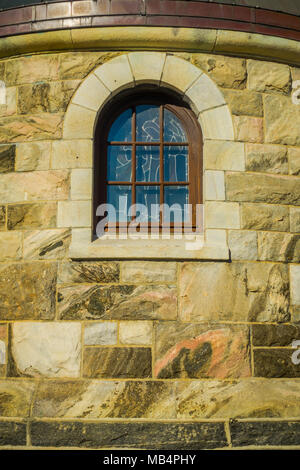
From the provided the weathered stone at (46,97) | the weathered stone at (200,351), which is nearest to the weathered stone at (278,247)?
the weathered stone at (200,351)

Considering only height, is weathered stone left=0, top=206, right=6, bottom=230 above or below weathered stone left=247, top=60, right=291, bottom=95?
below

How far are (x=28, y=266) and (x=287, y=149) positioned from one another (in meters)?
2.62

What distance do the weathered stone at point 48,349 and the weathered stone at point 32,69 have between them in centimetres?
228

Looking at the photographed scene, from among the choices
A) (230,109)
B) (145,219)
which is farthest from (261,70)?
(145,219)

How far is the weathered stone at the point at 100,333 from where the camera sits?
13.2ft

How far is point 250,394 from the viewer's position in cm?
398

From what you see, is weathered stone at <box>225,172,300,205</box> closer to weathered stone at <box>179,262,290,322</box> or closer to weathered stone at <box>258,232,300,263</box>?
weathered stone at <box>258,232,300,263</box>

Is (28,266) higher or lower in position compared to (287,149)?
lower

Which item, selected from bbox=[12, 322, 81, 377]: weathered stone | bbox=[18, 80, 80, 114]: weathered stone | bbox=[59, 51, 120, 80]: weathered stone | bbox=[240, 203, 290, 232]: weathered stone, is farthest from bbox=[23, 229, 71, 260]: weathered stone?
bbox=[240, 203, 290, 232]: weathered stone

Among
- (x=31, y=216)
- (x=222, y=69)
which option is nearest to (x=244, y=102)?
(x=222, y=69)

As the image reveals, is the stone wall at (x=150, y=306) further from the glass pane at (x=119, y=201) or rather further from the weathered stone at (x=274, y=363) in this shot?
the glass pane at (x=119, y=201)

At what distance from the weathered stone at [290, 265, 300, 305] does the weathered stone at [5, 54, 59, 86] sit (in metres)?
2.83

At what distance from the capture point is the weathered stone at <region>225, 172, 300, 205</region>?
170 inches

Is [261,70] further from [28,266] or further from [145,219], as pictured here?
[28,266]
